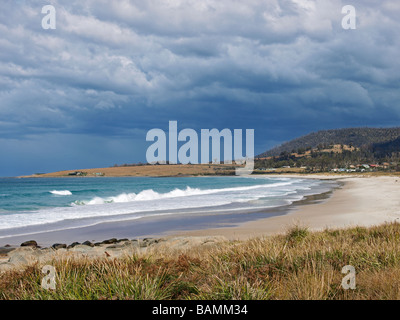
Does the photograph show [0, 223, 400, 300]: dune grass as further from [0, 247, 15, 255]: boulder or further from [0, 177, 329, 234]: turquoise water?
[0, 177, 329, 234]: turquoise water

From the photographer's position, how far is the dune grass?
15.3 feet

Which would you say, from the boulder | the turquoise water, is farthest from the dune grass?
the turquoise water

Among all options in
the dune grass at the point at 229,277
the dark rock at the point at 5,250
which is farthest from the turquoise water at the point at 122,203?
the dune grass at the point at 229,277

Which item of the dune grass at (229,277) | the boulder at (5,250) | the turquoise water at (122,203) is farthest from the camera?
the turquoise water at (122,203)

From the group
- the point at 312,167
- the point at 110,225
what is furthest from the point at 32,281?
the point at 312,167

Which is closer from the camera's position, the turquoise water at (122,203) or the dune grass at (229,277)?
the dune grass at (229,277)

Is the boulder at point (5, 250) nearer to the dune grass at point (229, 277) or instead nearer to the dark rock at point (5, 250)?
the dark rock at point (5, 250)

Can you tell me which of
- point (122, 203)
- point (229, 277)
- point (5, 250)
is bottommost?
point (122, 203)

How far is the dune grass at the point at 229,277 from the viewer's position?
468cm

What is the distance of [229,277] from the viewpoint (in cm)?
543

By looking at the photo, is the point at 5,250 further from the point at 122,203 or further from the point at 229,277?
the point at 122,203

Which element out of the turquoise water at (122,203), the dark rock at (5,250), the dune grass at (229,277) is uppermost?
the dune grass at (229,277)

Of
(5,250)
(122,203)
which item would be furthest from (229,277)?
(122,203)
